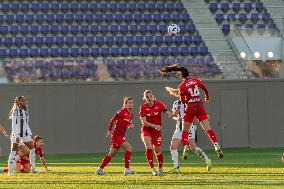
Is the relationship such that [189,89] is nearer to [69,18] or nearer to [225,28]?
[69,18]

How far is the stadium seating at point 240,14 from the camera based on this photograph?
38125 millimetres

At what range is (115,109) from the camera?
32.8 meters

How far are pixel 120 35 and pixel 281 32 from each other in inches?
288

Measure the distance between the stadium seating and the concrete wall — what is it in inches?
185

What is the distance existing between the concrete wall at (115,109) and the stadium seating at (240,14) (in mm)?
4708

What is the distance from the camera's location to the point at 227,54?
35.4 m

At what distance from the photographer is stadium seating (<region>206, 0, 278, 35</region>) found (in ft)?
125

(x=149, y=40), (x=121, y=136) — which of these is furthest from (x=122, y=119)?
(x=149, y=40)

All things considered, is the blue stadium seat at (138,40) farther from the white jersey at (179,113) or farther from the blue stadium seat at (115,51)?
the white jersey at (179,113)

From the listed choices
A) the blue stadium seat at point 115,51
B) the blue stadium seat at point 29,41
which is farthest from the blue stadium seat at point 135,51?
the blue stadium seat at point 29,41

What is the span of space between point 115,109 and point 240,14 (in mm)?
9692

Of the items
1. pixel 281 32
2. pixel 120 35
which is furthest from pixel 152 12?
pixel 281 32

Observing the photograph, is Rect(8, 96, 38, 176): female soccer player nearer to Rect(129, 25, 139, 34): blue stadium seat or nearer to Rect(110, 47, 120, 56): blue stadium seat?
Rect(110, 47, 120, 56): blue stadium seat

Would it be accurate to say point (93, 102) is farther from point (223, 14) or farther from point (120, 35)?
point (223, 14)
